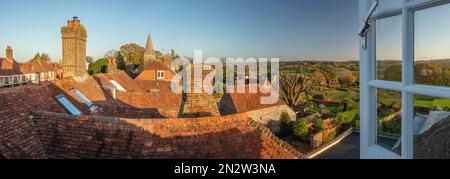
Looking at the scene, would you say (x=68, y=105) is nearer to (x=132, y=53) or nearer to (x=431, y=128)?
(x=431, y=128)

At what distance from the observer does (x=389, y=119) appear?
4.94ft

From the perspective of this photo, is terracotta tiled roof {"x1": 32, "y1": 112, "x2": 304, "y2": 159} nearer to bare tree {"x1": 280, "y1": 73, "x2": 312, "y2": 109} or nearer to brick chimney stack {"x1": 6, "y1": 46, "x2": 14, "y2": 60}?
bare tree {"x1": 280, "y1": 73, "x2": 312, "y2": 109}

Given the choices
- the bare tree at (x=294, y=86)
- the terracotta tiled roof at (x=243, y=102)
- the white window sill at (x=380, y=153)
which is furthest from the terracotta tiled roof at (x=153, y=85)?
the white window sill at (x=380, y=153)

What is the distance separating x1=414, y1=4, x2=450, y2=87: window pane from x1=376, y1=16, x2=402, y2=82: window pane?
3.5 inches

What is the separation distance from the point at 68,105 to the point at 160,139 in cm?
613

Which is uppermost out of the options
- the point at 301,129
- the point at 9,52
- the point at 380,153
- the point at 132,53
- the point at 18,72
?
the point at 132,53

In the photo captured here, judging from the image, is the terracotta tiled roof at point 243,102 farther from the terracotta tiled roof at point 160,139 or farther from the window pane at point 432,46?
the window pane at point 432,46

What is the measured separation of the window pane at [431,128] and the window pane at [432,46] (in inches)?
3.5

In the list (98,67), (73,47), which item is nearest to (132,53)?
(98,67)

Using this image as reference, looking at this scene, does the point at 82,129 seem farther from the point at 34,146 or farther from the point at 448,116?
the point at 448,116
